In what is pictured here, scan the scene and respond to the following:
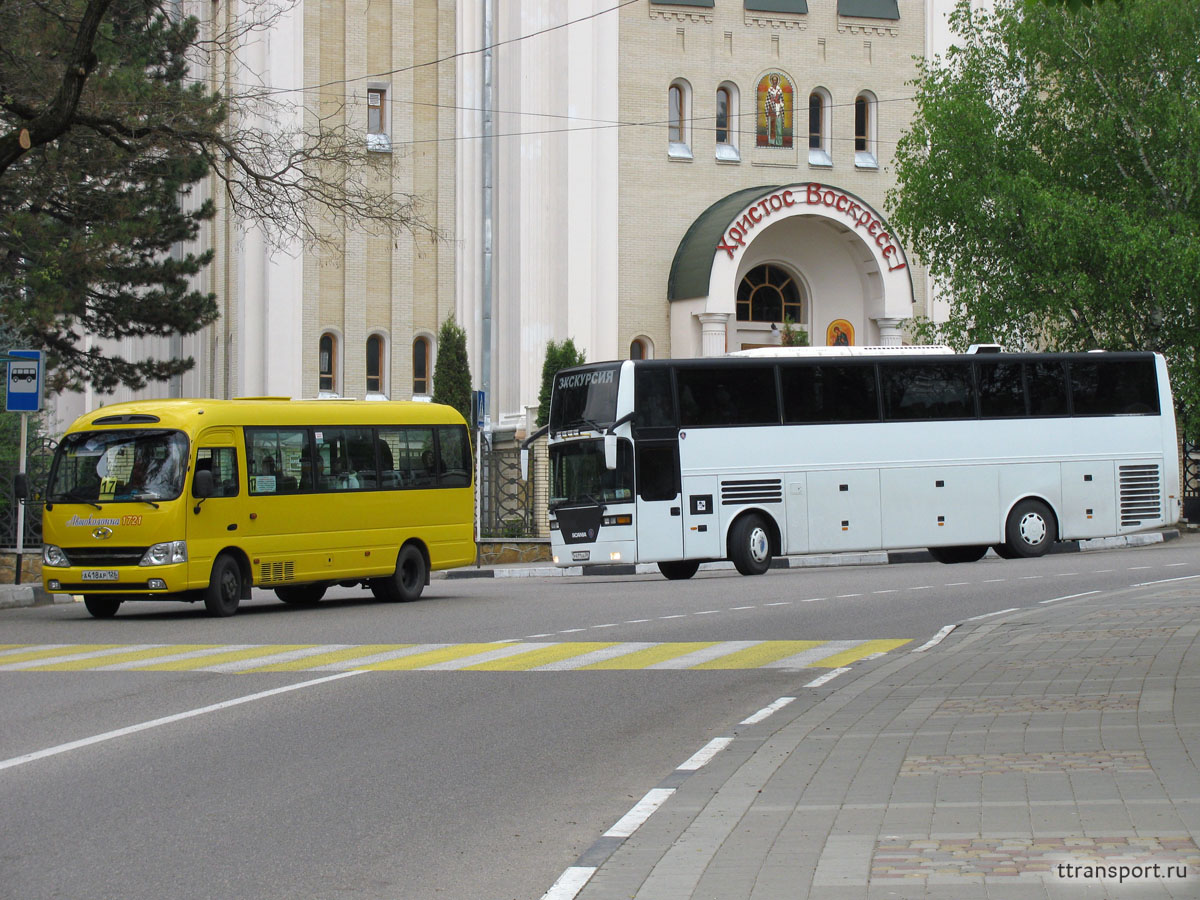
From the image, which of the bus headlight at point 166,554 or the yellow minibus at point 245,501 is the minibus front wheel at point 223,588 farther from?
the bus headlight at point 166,554

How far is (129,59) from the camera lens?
29109 millimetres

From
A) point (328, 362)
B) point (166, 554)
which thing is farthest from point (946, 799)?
point (328, 362)

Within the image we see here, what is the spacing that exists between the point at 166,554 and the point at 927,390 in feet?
48.8

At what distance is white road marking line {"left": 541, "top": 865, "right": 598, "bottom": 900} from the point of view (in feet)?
19.3

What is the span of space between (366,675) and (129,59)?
64.0ft

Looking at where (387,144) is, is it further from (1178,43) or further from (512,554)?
(1178,43)

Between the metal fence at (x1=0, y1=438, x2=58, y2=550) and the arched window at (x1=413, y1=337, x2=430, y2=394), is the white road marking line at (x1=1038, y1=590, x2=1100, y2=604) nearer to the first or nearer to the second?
the metal fence at (x1=0, y1=438, x2=58, y2=550)

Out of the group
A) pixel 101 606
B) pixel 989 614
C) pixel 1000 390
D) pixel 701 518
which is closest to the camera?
pixel 989 614

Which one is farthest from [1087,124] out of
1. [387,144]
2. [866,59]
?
[387,144]

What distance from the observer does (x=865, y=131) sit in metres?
47.3

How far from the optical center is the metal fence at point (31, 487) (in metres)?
→ 27.3

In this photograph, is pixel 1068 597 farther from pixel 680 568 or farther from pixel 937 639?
pixel 680 568

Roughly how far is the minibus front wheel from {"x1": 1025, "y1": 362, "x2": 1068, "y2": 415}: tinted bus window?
15.9 m

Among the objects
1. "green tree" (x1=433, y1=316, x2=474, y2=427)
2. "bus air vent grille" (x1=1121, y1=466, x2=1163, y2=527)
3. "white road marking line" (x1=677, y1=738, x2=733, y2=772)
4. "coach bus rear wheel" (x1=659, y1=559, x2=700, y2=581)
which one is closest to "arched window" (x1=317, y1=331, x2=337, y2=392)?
"green tree" (x1=433, y1=316, x2=474, y2=427)
